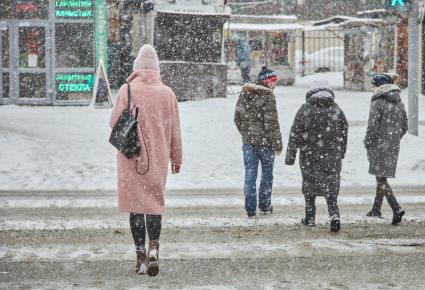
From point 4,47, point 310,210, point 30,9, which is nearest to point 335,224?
point 310,210

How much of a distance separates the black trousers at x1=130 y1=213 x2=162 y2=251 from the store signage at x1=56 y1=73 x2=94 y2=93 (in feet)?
51.9

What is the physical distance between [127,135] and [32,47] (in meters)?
16.4

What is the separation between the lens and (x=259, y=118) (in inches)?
336

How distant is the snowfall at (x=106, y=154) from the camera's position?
11555 mm

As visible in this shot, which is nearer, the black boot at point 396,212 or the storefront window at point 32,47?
the black boot at point 396,212

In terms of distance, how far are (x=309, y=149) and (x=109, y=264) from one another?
2701 mm

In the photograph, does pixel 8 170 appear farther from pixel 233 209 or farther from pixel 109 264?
pixel 109 264

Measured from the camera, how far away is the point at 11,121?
16688 millimetres

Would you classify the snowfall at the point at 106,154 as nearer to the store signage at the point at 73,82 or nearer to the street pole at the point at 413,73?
the street pole at the point at 413,73

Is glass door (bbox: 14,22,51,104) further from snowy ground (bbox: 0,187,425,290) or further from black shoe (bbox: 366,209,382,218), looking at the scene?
black shoe (bbox: 366,209,382,218)

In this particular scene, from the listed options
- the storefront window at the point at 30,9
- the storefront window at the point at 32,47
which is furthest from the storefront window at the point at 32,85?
the storefront window at the point at 30,9

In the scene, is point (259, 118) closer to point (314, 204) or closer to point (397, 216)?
point (314, 204)

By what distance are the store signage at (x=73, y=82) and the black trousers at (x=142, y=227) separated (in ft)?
51.9

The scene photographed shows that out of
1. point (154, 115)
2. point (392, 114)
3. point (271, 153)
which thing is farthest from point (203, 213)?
point (154, 115)
